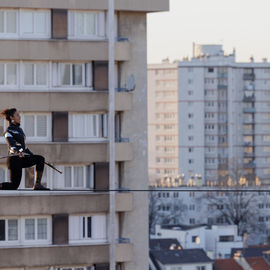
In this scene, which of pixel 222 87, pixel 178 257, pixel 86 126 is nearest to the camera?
pixel 86 126

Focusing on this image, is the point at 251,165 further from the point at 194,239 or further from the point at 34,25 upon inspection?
the point at 34,25

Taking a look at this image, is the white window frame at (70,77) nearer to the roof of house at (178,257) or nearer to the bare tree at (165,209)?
the roof of house at (178,257)

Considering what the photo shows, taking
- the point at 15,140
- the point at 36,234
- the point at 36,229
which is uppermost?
the point at 15,140

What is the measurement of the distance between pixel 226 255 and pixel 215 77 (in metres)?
59.3

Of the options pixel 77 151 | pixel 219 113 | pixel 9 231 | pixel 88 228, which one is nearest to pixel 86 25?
pixel 77 151

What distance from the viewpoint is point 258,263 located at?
81.7 meters

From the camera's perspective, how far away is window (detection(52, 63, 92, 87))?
2688 centimetres

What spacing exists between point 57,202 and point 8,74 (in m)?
2.74

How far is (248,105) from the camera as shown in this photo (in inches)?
6093

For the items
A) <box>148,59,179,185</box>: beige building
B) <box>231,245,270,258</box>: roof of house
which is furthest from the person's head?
<box>148,59,179,185</box>: beige building

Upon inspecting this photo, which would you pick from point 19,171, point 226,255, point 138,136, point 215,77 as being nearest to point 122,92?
point 138,136

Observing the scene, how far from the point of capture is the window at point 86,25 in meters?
26.8

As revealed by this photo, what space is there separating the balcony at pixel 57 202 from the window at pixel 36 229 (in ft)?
0.86

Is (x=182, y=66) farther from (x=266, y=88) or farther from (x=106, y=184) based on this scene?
(x=106, y=184)
